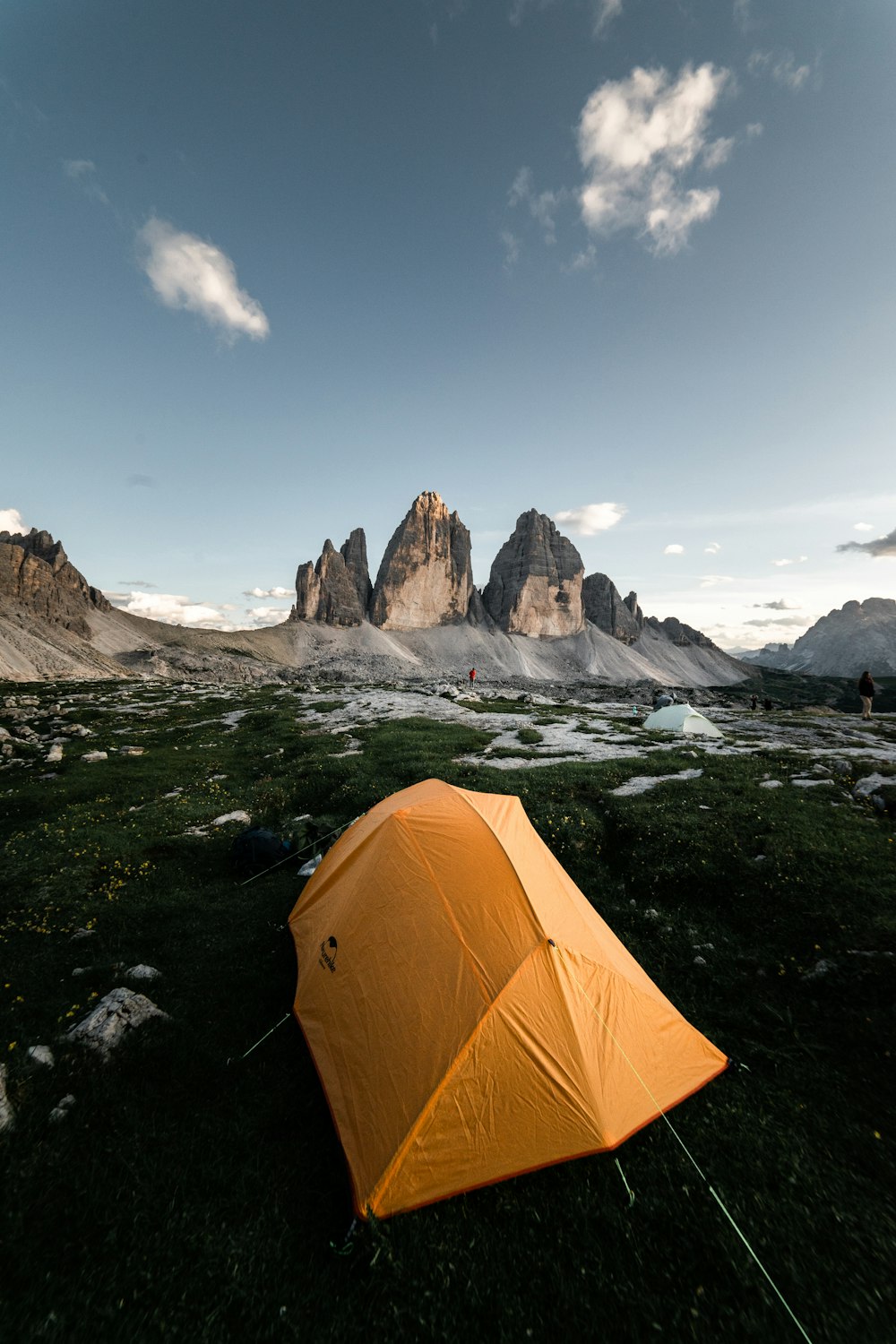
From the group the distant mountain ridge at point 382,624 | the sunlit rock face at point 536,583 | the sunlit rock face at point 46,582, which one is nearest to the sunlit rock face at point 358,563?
the distant mountain ridge at point 382,624

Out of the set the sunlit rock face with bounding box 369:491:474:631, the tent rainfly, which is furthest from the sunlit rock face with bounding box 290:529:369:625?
the tent rainfly

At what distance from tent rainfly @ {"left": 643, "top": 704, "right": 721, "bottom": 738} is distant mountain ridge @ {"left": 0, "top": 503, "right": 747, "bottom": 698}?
74903 mm

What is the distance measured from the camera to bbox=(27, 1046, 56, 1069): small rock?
589 cm

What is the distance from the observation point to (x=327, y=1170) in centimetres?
516

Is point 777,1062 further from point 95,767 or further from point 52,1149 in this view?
point 95,767

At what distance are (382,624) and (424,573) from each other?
→ 22593 mm

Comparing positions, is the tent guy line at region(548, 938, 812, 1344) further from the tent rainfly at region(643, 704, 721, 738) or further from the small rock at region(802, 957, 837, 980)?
the tent rainfly at region(643, 704, 721, 738)

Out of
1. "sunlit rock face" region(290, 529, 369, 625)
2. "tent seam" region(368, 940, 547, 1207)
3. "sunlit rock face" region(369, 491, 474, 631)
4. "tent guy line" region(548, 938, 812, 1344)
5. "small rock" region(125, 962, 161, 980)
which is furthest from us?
"sunlit rock face" region(369, 491, 474, 631)

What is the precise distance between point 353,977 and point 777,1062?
5683 millimetres

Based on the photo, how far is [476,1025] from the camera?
5.38 metres

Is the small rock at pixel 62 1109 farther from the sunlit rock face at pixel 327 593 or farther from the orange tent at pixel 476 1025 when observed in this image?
the sunlit rock face at pixel 327 593

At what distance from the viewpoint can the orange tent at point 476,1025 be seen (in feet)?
16.4

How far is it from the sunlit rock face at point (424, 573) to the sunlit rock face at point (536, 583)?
1458 centimetres

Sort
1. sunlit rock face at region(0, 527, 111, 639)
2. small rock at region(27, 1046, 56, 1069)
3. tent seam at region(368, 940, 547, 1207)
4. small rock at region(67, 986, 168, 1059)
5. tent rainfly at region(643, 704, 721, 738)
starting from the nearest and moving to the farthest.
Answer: tent seam at region(368, 940, 547, 1207) → small rock at region(27, 1046, 56, 1069) → small rock at region(67, 986, 168, 1059) → tent rainfly at region(643, 704, 721, 738) → sunlit rock face at region(0, 527, 111, 639)
